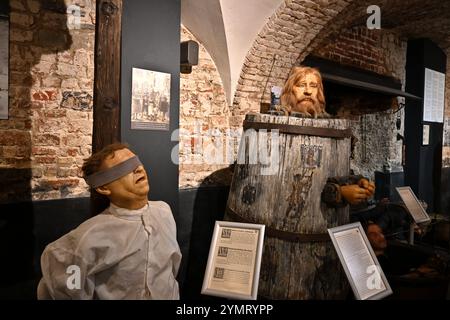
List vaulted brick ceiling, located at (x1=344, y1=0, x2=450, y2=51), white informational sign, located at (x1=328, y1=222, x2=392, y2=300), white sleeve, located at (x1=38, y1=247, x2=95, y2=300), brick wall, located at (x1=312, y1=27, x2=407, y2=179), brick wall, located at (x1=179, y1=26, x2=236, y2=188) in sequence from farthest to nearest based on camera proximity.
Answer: brick wall, located at (x1=312, y1=27, x2=407, y2=179) → vaulted brick ceiling, located at (x1=344, y1=0, x2=450, y2=51) → brick wall, located at (x1=179, y1=26, x2=236, y2=188) → white informational sign, located at (x1=328, y1=222, x2=392, y2=300) → white sleeve, located at (x1=38, y1=247, x2=95, y2=300)

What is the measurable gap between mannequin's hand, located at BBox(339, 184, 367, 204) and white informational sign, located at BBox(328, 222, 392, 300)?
0.17 m

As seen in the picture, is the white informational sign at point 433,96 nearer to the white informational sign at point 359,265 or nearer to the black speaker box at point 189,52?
the black speaker box at point 189,52

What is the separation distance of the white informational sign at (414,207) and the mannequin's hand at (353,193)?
4.96 ft

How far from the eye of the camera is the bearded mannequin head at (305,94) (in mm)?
2576

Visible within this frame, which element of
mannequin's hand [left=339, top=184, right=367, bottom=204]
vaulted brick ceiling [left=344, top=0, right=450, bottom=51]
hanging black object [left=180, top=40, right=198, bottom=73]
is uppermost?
vaulted brick ceiling [left=344, top=0, right=450, bottom=51]

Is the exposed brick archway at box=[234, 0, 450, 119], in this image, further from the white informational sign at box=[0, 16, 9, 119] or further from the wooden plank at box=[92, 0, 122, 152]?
the white informational sign at box=[0, 16, 9, 119]

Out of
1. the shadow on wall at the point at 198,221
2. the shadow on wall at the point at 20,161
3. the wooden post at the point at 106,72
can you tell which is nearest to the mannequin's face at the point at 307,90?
the wooden post at the point at 106,72

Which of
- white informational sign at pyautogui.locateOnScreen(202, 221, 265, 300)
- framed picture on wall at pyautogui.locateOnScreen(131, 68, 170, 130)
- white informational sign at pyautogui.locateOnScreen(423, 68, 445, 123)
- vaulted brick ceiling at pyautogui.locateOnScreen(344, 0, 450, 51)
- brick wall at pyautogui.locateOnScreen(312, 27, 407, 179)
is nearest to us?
white informational sign at pyautogui.locateOnScreen(202, 221, 265, 300)

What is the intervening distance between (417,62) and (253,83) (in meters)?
4.07

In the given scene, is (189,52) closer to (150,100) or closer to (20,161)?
(150,100)

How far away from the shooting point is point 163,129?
A: 247 cm

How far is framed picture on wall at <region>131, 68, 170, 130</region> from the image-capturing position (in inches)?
89.0

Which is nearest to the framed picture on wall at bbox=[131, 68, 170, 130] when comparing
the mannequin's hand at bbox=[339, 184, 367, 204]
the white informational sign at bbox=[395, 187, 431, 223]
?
the mannequin's hand at bbox=[339, 184, 367, 204]
